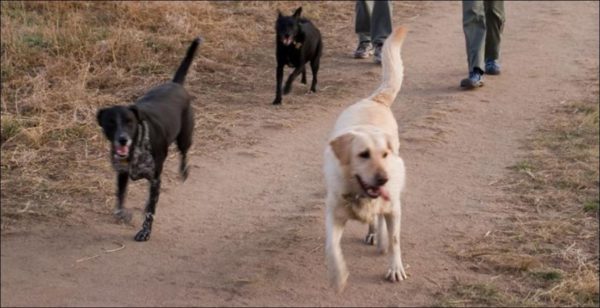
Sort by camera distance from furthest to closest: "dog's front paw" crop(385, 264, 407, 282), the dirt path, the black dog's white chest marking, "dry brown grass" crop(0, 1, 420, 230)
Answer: "dry brown grass" crop(0, 1, 420, 230) → the black dog's white chest marking → "dog's front paw" crop(385, 264, 407, 282) → the dirt path

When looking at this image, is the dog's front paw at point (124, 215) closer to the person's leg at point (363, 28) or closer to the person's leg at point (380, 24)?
the person's leg at point (380, 24)

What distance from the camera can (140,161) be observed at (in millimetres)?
5172

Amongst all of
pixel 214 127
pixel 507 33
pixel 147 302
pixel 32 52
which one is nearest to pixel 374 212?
pixel 147 302

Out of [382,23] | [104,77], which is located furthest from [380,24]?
[104,77]

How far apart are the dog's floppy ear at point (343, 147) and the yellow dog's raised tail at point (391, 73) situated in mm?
1059

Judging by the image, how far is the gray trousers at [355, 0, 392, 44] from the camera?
961cm

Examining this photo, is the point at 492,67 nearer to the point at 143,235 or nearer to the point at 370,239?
the point at 370,239

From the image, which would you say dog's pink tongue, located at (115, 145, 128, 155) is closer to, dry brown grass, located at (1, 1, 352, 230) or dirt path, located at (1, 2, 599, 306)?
dirt path, located at (1, 2, 599, 306)

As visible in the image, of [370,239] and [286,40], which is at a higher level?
[286,40]

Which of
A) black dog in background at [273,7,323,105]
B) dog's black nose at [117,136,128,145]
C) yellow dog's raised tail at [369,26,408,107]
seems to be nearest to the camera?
dog's black nose at [117,136,128,145]

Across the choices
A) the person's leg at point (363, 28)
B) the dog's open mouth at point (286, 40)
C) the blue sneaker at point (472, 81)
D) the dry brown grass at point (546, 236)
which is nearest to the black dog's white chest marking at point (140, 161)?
the dry brown grass at point (546, 236)

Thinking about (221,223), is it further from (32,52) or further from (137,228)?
(32,52)

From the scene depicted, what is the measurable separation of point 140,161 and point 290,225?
3.26 feet

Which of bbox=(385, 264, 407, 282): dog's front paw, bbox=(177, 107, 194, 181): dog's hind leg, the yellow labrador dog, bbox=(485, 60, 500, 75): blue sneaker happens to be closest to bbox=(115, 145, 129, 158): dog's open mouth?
bbox=(177, 107, 194, 181): dog's hind leg
